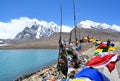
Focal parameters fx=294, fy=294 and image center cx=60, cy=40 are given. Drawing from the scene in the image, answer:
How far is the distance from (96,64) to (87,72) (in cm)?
304

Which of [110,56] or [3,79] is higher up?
[110,56]

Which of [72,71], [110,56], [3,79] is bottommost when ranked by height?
[3,79]

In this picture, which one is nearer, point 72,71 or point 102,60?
point 102,60

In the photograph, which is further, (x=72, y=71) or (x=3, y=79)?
(x=3, y=79)

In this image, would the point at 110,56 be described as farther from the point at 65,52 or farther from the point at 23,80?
the point at 23,80

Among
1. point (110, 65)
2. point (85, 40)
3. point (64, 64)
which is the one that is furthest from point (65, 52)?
point (85, 40)

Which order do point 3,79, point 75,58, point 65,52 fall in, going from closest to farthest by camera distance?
point 65,52, point 75,58, point 3,79

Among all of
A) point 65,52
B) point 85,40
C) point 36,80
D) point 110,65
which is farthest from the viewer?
point 85,40

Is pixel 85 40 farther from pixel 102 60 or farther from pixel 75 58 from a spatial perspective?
pixel 102 60

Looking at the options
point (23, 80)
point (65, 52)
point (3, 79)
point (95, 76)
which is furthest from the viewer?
point (3, 79)

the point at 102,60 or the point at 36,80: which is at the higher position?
the point at 102,60

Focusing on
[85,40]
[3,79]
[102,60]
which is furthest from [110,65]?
[85,40]

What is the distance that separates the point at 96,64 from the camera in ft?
51.4

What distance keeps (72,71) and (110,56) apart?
20.6ft
